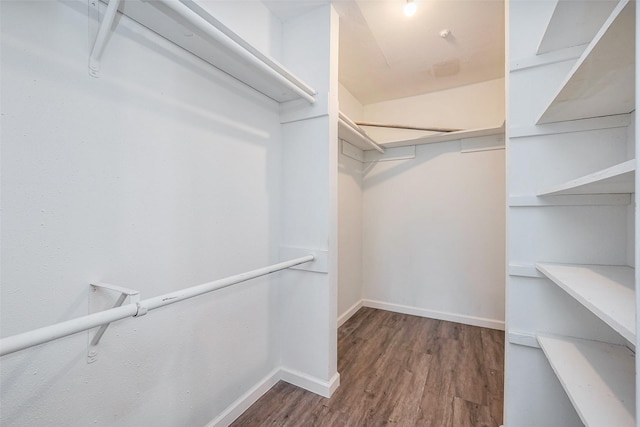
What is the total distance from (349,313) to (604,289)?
235 cm

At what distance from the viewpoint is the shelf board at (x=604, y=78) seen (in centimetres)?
69

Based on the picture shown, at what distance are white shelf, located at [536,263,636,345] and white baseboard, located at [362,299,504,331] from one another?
1839mm

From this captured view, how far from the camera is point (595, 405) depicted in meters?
0.82

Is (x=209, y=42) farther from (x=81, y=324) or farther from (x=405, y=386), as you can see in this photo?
(x=405, y=386)

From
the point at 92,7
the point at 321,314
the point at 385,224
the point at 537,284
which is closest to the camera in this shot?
the point at 92,7

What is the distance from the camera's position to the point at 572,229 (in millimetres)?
1217

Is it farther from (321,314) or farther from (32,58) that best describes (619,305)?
(32,58)

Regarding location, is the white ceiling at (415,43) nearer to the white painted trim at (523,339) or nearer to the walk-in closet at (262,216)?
the walk-in closet at (262,216)

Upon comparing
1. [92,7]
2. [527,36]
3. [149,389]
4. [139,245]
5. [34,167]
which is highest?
[527,36]

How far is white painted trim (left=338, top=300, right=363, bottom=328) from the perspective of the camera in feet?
9.16

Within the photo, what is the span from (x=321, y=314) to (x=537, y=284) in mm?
1198

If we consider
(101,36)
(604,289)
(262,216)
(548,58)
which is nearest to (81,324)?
(101,36)

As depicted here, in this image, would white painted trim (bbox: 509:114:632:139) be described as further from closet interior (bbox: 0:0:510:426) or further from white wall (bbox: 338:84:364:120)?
white wall (bbox: 338:84:364:120)

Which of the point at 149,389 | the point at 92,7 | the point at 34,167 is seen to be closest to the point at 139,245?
the point at 34,167
